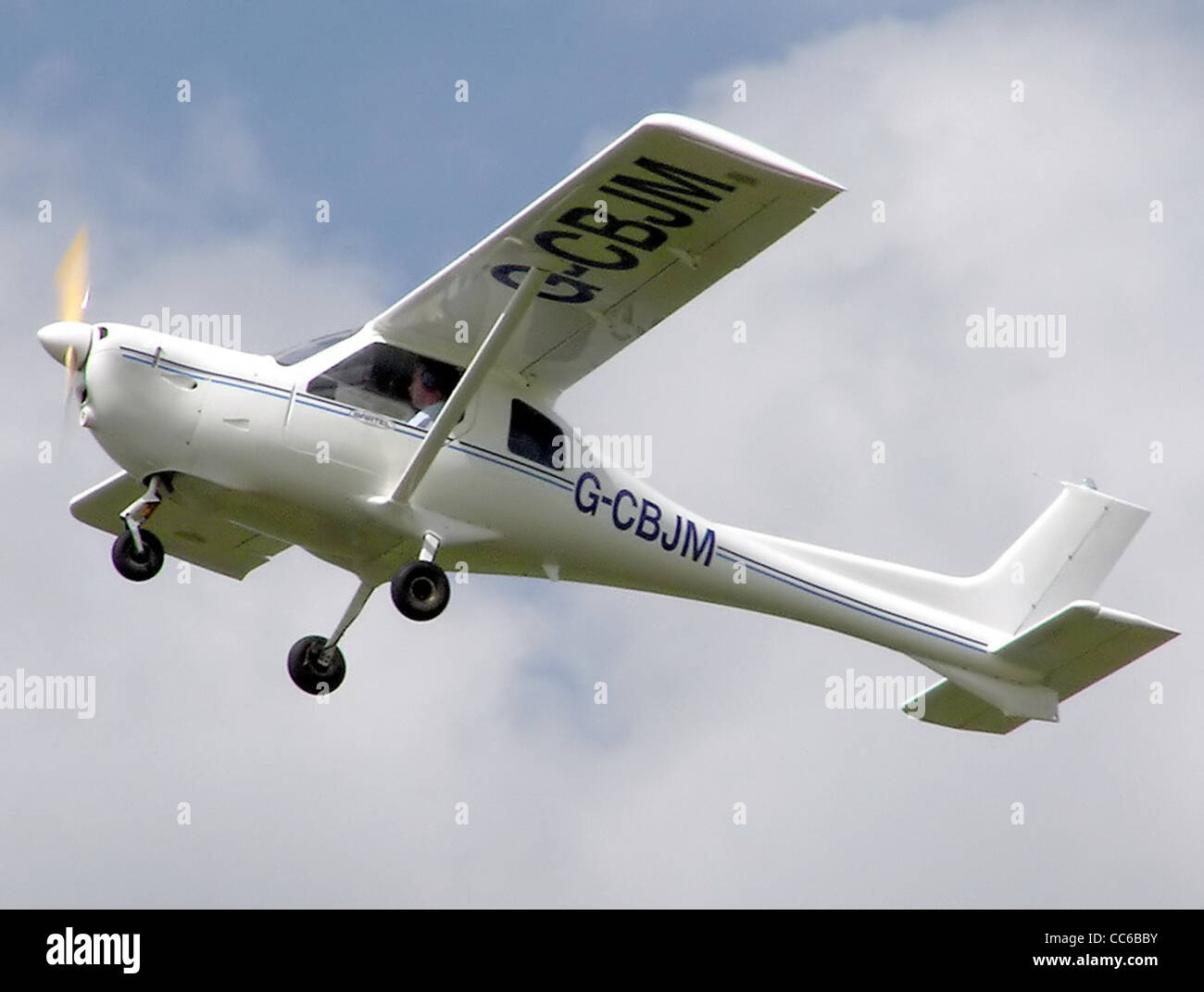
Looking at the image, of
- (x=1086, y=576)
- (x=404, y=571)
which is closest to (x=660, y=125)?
(x=404, y=571)

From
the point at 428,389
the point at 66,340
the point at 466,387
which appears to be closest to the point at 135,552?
the point at 66,340

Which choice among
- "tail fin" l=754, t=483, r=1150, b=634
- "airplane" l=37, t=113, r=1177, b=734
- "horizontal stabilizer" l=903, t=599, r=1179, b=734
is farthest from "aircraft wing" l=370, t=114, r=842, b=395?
"tail fin" l=754, t=483, r=1150, b=634

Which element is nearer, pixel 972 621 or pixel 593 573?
pixel 593 573

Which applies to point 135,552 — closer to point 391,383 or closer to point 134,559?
point 134,559

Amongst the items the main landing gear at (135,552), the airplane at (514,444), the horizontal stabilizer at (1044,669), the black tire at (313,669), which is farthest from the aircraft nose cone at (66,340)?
the horizontal stabilizer at (1044,669)

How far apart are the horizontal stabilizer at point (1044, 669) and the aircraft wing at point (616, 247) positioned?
357cm

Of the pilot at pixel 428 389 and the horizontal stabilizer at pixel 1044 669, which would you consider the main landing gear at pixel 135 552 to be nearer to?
the pilot at pixel 428 389

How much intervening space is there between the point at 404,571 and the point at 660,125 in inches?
135

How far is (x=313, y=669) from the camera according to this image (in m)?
16.5

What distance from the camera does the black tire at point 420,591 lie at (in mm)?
Result: 15328

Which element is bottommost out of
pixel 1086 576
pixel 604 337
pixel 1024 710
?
pixel 1024 710

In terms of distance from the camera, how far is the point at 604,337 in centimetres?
1622

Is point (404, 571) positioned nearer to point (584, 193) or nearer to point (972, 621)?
point (584, 193)

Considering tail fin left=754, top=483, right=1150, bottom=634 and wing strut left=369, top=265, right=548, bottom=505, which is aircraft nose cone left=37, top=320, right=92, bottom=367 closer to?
wing strut left=369, top=265, right=548, bottom=505
